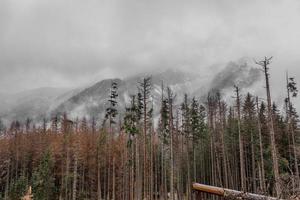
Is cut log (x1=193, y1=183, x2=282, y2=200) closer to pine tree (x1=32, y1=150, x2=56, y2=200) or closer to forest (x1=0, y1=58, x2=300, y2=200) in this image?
forest (x1=0, y1=58, x2=300, y2=200)

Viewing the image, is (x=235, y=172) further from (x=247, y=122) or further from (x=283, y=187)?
(x=283, y=187)

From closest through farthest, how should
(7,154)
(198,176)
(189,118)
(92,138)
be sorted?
1. (189,118)
2. (198,176)
3. (92,138)
4. (7,154)

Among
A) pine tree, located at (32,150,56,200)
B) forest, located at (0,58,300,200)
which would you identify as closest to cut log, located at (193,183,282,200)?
forest, located at (0,58,300,200)

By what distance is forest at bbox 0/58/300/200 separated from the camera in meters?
42.2

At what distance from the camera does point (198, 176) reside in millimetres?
57906

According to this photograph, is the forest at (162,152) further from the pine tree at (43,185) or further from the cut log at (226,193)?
the cut log at (226,193)

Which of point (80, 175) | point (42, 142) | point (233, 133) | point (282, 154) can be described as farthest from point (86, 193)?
point (282, 154)

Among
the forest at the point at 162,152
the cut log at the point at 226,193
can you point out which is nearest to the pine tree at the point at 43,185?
the forest at the point at 162,152

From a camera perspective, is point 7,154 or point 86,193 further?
point 7,154

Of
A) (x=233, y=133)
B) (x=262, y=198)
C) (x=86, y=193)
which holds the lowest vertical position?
(x=86, y=193)

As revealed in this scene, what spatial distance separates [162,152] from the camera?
53719 mm

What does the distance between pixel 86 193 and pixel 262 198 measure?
2032 inches

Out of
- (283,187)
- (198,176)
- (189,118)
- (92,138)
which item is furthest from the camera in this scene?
(92,138)

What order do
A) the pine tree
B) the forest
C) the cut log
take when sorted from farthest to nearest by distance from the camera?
the pine tree < the forest < the cut log
